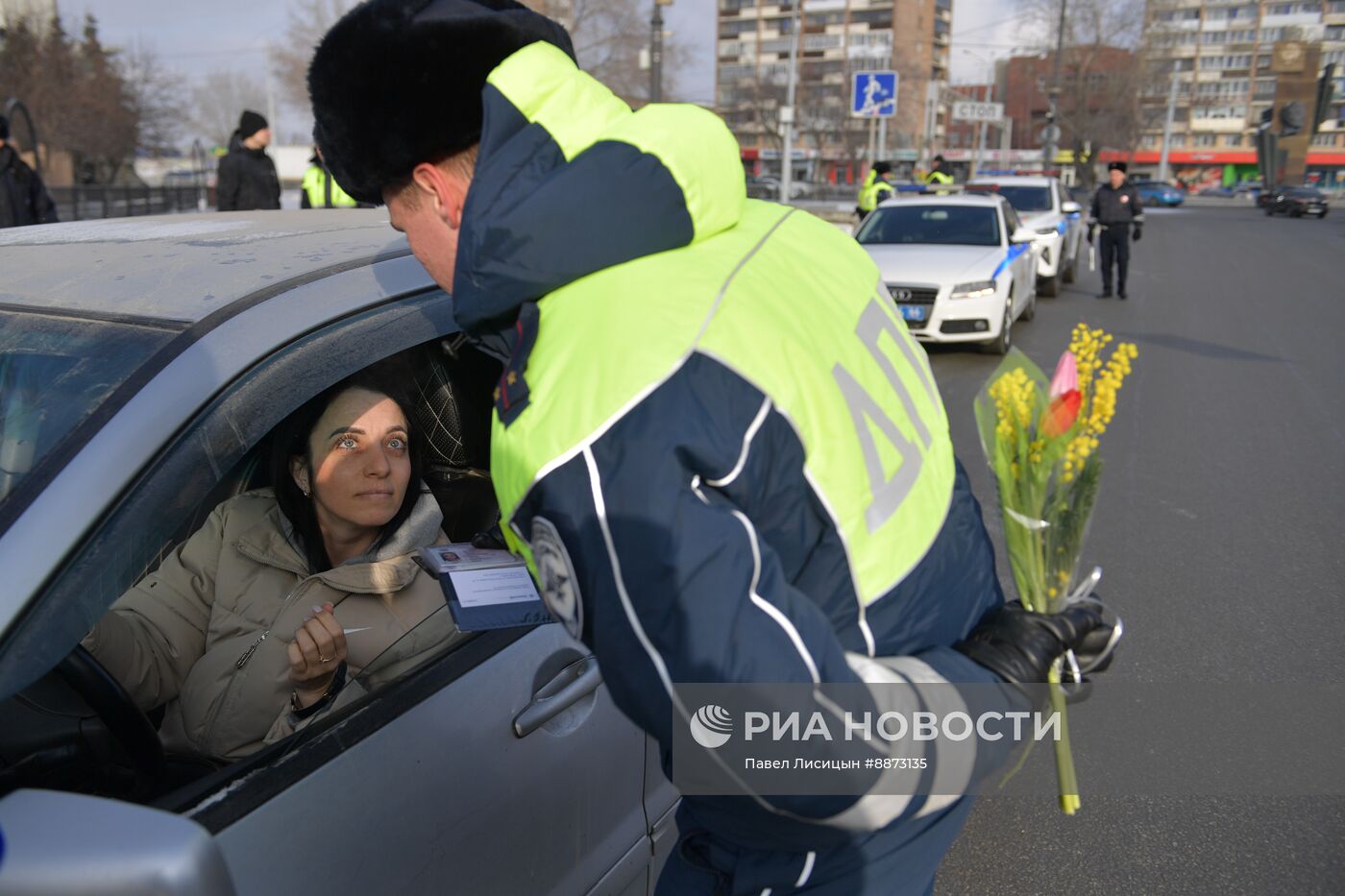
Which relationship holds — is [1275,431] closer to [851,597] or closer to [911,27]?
[851,597]

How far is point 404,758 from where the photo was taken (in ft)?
5.16

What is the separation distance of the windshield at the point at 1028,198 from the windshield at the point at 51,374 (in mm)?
15942

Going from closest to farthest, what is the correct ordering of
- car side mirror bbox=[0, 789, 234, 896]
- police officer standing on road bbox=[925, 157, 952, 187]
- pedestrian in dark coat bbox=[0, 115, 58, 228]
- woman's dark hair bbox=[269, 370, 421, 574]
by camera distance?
car side mirror bbox=[0, 789, 234, 896] → woman's dark hair bbox=[269, 370, 421, 574] → pedestrian in dark coat bbox=[0, 115, 58, 228] → police officer standing on road bbox=[925, 157, 952, 187]

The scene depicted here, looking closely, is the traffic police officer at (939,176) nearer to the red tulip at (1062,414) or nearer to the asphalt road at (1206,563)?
the asphalt road at (1206,563)

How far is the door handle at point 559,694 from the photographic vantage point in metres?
1.77

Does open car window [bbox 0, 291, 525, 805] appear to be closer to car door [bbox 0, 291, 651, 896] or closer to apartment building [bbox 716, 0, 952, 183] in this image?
car door [bbox 0, 291, 651, 896]

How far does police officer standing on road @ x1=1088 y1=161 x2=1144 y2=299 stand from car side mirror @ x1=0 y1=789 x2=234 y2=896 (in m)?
13.8

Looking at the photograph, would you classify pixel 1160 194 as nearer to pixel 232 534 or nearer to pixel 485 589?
pixel 232 534

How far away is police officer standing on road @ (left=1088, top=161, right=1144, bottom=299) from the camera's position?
13.2m

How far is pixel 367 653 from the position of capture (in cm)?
203

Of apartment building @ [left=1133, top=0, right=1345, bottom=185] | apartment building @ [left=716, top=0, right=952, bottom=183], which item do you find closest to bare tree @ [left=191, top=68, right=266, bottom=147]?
apartment building @ [left=716, top=0, right=952, bottom=183]

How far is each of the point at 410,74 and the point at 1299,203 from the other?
4794 cm

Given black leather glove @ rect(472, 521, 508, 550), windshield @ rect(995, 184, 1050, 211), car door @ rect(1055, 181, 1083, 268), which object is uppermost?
black leather glove @ rect(472, 521, 508, 550)

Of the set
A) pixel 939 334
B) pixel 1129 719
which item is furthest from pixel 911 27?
pixel 1129 719
